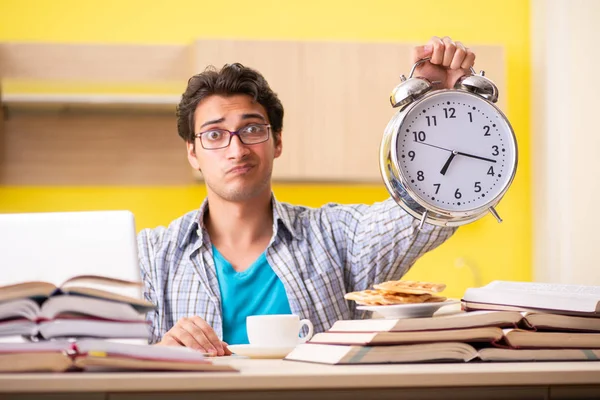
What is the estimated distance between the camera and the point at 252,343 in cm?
144

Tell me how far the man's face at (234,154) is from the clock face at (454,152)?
99 centimetres

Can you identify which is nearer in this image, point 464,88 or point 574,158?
point 464,88

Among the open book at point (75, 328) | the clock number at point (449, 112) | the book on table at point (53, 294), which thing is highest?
the clock number at point (449, 112)

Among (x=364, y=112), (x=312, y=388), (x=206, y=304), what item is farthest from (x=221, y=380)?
(x=364, y=112)

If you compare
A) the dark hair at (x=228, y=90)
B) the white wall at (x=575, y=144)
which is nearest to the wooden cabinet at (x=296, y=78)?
the white wall at (x=575, y=144)

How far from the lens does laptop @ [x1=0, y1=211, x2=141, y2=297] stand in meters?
1.27

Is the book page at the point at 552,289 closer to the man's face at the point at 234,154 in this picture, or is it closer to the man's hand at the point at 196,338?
the man's hand at the point at 196,338

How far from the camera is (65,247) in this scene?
128 centimetres

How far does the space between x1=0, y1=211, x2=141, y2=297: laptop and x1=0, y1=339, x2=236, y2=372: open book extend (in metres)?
0.26

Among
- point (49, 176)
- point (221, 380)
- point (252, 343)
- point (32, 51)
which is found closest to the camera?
point (221, 380)

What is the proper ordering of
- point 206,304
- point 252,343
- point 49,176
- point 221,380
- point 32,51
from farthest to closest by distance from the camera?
point 49,176
point 32,51
point 206,304
point 252,343
point 221,380

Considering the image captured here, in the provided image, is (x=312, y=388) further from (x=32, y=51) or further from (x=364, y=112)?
(x=32, y=51)

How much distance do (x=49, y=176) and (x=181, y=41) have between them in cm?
83

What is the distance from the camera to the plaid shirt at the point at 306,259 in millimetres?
2215
